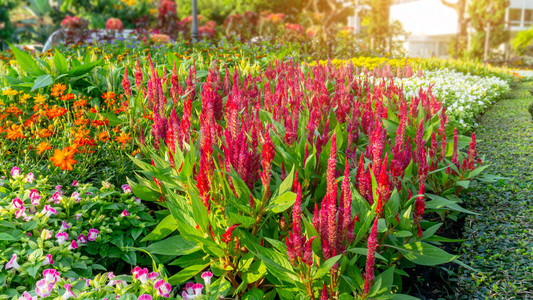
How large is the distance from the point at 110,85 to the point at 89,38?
28.1 feet

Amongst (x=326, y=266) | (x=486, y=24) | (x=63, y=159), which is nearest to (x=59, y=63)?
(x=63, y=159)

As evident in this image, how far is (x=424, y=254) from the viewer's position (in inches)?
83.8

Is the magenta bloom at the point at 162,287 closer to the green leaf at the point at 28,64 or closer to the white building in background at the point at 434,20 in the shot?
the green leaf at the point at 28,64

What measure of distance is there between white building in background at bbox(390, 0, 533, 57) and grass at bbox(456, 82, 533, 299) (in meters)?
40.3

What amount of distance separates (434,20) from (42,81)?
50.8 meters

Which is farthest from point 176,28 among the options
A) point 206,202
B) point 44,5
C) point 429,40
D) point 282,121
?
point 429,40

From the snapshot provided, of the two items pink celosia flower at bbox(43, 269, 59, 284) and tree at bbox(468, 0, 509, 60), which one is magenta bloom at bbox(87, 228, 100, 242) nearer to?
pink celosia flower at bbox(43, 269, 59, 284)

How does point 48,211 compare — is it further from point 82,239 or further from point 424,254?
point 424,254

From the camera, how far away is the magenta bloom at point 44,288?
189cm

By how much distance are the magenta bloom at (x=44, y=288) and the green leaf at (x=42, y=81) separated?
2902mm

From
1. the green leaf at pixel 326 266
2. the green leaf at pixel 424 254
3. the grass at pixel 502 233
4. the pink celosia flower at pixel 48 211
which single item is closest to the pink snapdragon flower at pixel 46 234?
the pink celosia flower at pixel 48 211

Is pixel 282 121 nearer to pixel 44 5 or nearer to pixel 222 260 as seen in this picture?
pixel 222 260

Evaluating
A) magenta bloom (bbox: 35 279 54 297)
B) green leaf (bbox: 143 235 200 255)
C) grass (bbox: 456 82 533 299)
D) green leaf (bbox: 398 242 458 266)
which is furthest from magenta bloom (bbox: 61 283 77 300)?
grass (bbox: 456 82 533 299)

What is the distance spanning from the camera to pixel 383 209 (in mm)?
2195
